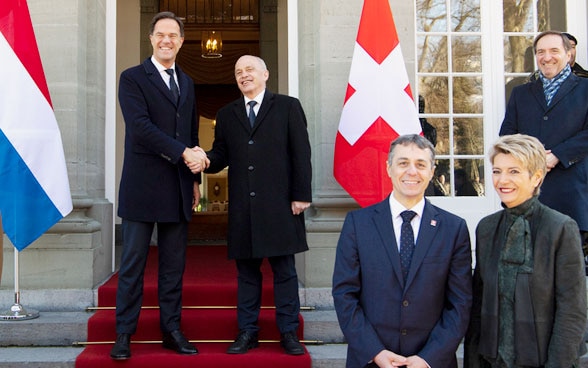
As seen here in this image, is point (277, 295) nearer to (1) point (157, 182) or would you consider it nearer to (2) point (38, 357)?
(1) point (157, 182)

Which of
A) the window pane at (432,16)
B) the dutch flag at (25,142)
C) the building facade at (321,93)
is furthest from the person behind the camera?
the window pane at (432,16)

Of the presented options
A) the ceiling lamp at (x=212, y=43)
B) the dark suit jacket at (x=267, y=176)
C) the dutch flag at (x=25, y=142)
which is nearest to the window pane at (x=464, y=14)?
the dark suit jacket at (x=267, y=176)

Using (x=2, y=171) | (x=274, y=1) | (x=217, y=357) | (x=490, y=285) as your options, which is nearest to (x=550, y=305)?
(x=490, y=285)

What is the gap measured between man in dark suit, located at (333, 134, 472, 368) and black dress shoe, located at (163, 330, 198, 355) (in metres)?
1.45

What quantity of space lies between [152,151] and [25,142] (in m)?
1.08

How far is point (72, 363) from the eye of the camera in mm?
3523

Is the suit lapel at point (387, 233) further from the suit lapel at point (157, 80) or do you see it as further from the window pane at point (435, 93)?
the window pane at point (435, 93)

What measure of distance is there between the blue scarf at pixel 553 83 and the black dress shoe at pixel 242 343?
2474 millimetres

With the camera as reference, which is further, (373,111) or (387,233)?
(373,111)

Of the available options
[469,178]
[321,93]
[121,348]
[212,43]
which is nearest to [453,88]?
[469,178]

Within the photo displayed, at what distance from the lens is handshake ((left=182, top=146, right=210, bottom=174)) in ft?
11.2

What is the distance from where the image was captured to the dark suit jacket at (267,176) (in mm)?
3553

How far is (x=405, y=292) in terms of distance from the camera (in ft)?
7.61

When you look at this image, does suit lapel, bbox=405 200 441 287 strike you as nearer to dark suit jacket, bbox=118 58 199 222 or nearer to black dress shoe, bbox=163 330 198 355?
dark suit jacket, bbox=118 58 199 222
